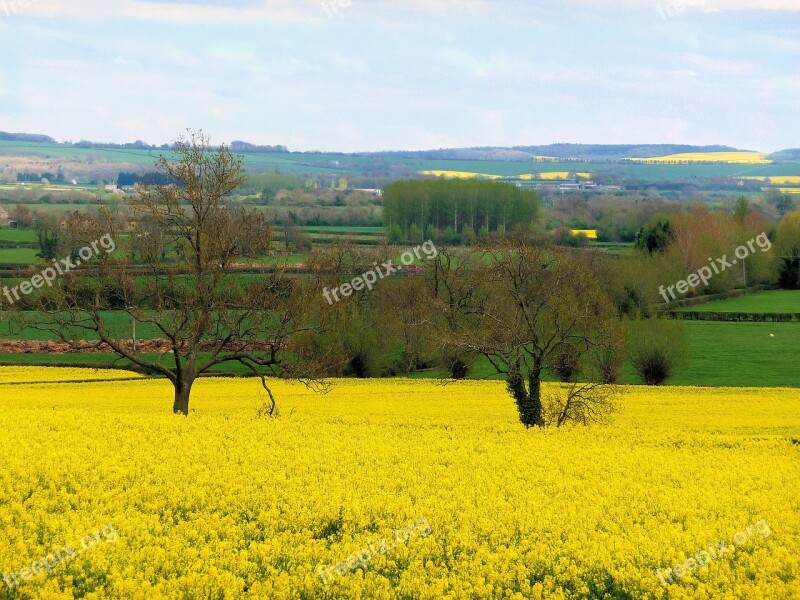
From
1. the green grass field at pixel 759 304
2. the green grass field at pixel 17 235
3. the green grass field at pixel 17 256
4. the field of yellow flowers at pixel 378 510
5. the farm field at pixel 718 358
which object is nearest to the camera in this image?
the field of yellow flowers at pixel 378 510

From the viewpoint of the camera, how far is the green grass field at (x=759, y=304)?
75625 mm

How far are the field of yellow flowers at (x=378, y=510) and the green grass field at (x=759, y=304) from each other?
190ft

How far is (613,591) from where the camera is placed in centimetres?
1034

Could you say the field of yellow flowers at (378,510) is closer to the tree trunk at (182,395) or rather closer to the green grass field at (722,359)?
the tree trunk at (182,395)

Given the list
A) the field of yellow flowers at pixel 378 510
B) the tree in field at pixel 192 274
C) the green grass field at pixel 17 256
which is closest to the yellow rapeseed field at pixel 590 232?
the green grass field at pixel 17 256

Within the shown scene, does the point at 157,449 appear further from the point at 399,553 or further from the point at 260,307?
the point at 260,307

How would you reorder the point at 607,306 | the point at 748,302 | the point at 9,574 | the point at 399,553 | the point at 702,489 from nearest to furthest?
the point at 9,574 < the point at 399,553 < the point at 702,489 < the point at 607,306 < the point at 748,302

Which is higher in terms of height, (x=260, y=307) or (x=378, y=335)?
(x=260, y=307)

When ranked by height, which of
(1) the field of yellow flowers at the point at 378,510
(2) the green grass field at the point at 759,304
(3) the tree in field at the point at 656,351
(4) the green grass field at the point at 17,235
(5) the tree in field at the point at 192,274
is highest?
(5) the tree in field at the point at 192,274

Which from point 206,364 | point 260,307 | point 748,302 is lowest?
point 748,302

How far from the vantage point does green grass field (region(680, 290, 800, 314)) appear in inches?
2977

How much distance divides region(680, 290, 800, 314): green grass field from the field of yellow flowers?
190ft

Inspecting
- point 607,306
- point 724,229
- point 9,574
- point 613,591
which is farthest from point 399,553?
point 724,229

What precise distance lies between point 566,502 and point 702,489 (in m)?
2.82
